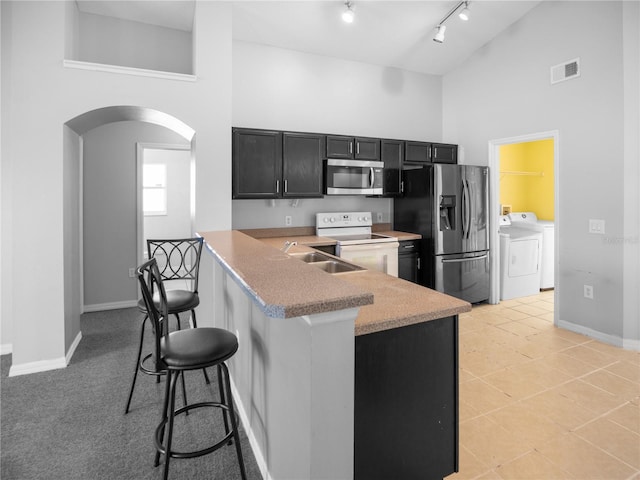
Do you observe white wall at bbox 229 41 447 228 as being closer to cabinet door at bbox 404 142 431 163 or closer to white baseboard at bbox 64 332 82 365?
cabinet door at bbox 404 142 431 163

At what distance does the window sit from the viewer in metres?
6.57

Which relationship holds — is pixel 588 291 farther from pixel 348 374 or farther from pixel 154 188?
pixel 154 188

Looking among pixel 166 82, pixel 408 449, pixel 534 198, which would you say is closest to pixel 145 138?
pixel 166 82

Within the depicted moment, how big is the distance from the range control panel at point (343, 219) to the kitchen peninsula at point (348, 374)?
260cm

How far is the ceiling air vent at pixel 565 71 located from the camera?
3.72m

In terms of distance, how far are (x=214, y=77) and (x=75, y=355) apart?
2774mm

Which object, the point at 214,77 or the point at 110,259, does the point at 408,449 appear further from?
the point at 110,259

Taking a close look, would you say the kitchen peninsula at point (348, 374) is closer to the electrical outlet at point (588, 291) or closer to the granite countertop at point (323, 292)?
the granite countertop at point (323, 292)

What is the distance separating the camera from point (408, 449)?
4.99ft

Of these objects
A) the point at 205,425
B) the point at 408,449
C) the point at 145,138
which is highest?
the point at 145,138

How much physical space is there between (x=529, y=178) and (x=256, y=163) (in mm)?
4944

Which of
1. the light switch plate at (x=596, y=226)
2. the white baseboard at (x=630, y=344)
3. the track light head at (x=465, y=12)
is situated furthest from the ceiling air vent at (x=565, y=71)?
the white baseboard at (x=630, y=344)

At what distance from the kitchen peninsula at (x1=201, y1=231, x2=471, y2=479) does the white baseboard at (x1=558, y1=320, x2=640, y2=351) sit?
2.86 meters

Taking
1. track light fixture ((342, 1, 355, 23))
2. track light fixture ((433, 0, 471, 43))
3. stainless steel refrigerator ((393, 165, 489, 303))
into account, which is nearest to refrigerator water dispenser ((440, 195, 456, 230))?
stainless steel refrigerator ((393, 165, 489, 303))
